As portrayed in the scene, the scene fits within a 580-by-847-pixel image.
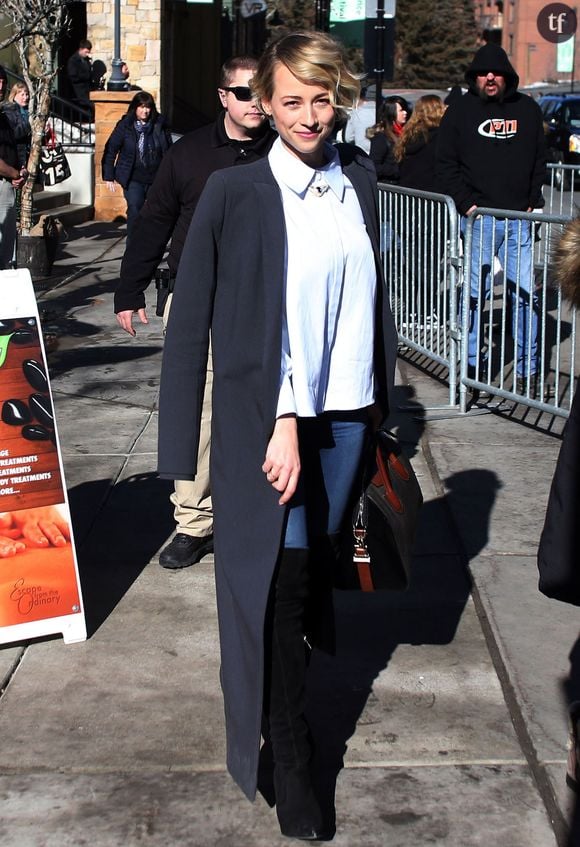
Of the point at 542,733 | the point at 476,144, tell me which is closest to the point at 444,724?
the point at 542,733

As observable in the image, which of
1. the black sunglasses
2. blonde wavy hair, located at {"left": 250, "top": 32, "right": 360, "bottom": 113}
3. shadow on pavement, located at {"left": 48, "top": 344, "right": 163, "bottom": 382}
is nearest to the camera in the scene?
blonde wavy hair, located at {"left": 250, "top": 32, "right": 360, "bottom": 113}

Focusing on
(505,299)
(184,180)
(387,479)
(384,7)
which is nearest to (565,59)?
(384,7)

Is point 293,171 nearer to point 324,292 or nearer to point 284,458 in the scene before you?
point 324,292

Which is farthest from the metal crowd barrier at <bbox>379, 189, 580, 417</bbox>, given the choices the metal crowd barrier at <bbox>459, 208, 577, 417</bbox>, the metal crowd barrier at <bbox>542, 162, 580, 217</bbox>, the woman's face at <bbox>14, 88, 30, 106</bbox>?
the woman's face at <bbox>14, 88, 30, 106</bbox>

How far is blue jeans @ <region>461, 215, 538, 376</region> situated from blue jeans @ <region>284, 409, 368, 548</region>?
13.7 feet

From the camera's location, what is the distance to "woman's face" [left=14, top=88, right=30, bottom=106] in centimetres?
1481

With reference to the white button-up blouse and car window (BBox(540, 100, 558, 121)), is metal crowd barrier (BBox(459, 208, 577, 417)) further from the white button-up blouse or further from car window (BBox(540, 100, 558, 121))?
car window (BBox(540, 100, 558, 121))

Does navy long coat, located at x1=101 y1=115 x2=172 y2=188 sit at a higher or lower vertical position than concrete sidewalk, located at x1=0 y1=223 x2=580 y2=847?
higher

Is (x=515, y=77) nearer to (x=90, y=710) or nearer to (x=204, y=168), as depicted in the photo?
(x=204, y=168)

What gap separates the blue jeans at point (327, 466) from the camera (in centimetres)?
315

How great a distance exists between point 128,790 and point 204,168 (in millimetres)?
2400

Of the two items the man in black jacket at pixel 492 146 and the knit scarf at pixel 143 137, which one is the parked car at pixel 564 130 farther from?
the man in black jacket at pixel 492 146

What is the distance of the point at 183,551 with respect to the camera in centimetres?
509

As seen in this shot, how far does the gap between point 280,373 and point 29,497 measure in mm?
1600
